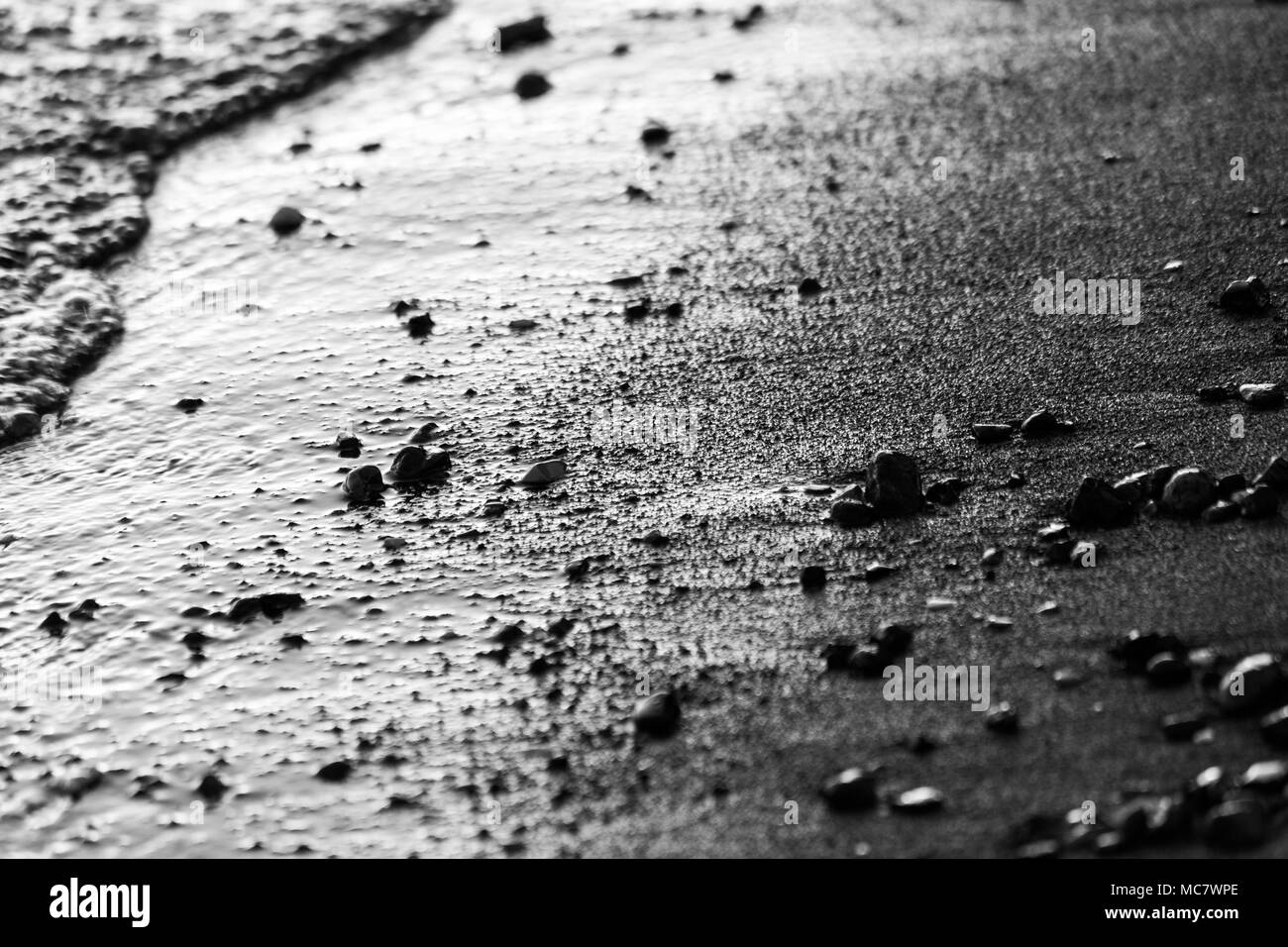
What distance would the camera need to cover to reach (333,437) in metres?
4.33

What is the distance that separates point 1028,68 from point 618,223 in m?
2.37

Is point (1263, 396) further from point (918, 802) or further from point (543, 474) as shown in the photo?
point (543, 474)

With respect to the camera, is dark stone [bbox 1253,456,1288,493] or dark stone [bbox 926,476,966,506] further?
dark stone [bbox 926,476,966,506]

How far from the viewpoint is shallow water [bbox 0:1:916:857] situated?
308cm

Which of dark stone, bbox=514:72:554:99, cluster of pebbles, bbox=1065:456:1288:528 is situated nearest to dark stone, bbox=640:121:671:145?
dark stone, bbox=514:72:554:99

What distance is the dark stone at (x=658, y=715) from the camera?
9.97 feet

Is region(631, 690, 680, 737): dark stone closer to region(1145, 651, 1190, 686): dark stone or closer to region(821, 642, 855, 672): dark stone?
region(821, 642, 855, 672): dark stone

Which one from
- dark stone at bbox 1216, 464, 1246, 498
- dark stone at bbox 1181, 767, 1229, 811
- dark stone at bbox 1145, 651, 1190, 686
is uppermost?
dark stone at bbox 1216, 464, 1246, 498

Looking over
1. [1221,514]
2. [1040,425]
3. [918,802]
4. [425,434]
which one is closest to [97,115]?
[425,434]

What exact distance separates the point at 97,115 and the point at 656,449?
4.29 m

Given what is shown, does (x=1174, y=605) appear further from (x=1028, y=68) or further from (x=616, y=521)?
(x=1028, y=68)

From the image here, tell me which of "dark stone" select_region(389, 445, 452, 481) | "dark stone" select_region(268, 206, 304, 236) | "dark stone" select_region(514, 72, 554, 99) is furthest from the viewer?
"dark stone" select_region(514, 72, 554, 99)

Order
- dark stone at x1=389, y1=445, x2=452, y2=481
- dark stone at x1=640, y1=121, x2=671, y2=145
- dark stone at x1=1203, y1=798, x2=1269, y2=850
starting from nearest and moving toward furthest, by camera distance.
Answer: dark stone at x1=1203, y1=798, x2=1269, y2=850 → dark stone at x1=389, y1=445, x2=452, y2=481 → dark stone at x1=640, y1=121, x2=671, y2=145

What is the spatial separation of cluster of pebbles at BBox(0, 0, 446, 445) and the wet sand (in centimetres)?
19
